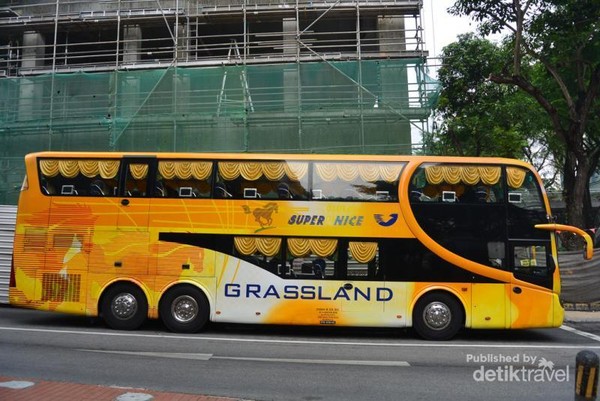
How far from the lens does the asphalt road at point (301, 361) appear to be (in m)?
6.21

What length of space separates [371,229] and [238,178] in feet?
9.60

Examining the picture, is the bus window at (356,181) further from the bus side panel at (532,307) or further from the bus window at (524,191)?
the bus side panel at (532,307)

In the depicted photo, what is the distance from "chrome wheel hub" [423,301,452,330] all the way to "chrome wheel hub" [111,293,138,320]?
599 centimetres

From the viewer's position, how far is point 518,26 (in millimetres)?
13359

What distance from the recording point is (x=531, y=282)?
935cm

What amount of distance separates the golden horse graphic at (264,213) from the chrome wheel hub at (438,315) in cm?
364

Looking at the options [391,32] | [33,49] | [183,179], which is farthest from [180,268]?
[33,49]

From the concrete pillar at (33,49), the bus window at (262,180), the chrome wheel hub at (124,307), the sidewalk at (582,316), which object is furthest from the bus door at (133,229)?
the concrete pillar at (33,49)

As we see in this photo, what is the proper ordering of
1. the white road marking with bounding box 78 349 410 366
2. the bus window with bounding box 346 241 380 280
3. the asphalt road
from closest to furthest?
the asphalt road, the white road marking with bounding box 78 349 410 366, the bus window with bounding box 346 241 380 280

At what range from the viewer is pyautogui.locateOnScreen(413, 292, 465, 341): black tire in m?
9.48

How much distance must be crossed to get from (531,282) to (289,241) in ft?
15.8

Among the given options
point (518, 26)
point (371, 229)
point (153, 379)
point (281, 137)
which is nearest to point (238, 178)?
point (371, 229)

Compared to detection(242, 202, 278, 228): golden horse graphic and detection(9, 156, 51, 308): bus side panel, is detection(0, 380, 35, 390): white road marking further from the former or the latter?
detection(242, 202, 278, 228): golden horse graphic

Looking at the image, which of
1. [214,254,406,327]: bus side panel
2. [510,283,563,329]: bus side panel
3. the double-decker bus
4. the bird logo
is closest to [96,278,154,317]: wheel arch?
the double-decker bus
